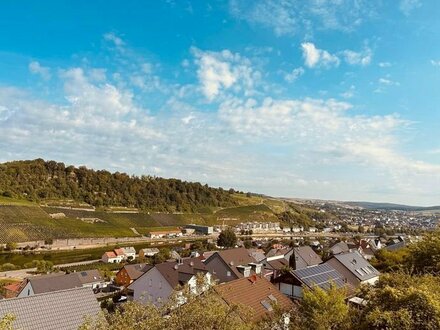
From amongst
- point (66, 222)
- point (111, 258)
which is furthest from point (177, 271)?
point (66, 222)

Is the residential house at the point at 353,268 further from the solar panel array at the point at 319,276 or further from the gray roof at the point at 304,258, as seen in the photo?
the gray roof at the point at 304,258

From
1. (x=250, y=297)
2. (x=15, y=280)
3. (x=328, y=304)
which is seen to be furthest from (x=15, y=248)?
(x=328, y=304)

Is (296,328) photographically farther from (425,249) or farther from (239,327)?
(425,249)

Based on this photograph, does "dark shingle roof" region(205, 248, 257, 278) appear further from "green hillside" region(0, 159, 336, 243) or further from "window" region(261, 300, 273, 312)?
"green hillside" region(0, 159, 336, 243)

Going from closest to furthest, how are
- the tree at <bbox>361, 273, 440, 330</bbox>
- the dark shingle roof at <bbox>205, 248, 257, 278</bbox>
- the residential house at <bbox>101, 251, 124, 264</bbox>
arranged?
the tree at <bbox>361, 273, 440, 330</bbox>
the dark shingle roof at <bbox>205, 248, 257, 278</bbox>
the residential house at <bbox>101, 251, 124, 264</bbox>

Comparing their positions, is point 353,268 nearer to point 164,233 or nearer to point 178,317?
point 178,317

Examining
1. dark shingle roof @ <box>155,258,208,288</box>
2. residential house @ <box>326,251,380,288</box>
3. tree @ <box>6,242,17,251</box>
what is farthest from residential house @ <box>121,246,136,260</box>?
residential house @ <box>326,251,380,288</box>
